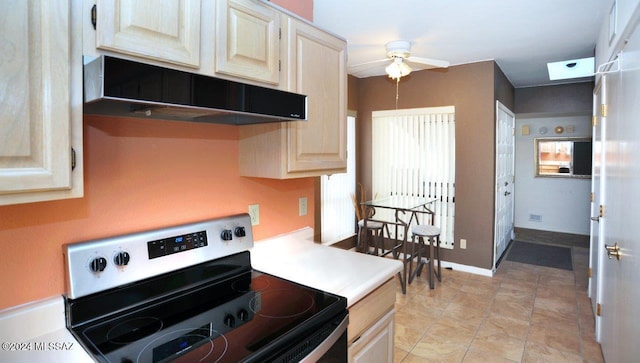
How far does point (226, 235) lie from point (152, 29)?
0.92 m

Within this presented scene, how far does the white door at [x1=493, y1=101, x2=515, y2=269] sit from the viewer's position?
4.46m

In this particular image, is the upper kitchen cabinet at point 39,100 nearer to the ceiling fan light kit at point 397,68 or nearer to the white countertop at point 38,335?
the white countertop at point 38,335

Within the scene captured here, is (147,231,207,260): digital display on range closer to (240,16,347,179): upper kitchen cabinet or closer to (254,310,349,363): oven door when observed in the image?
(240,16,347,179): upper kitchen cabinet

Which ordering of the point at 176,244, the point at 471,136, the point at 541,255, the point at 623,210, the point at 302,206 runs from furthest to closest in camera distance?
the point at 541,255 → the point at 471,136 → the point at 302,206 → the point at 623,210 → the point at 176,244

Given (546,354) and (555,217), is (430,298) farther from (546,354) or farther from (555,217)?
(555,217)

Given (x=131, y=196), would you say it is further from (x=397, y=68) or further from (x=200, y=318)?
(x=397, y=68)

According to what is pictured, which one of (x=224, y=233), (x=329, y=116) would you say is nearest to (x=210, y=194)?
(x=224, y=233)

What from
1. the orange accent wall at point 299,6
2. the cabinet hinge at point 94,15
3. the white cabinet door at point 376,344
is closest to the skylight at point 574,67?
the orange accent wall at point 299,6

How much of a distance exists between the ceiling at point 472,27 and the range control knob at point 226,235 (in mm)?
1870

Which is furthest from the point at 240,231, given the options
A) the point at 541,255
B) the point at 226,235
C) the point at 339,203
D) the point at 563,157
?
the point at 563,157

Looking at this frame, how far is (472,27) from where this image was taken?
3.05 metres

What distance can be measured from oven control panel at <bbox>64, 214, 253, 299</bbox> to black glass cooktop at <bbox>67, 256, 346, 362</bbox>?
45 millimetres

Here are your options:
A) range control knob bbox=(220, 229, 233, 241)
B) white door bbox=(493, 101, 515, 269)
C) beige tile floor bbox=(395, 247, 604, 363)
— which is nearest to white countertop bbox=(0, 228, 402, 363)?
range control knob bbox=(220, 229, 233, 241)

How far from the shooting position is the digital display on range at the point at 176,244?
138cm
